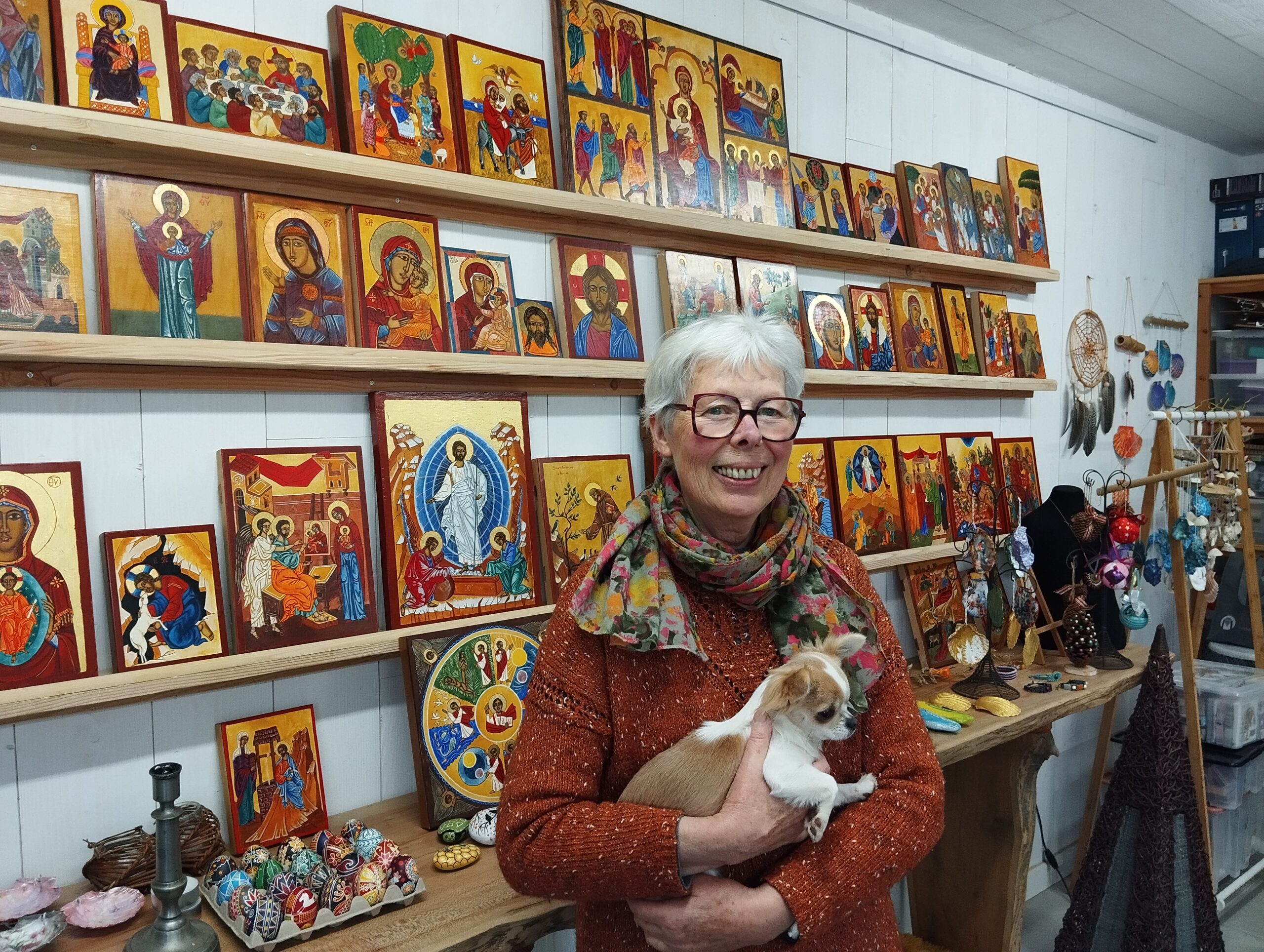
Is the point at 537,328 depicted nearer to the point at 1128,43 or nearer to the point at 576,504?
the point at 576,504

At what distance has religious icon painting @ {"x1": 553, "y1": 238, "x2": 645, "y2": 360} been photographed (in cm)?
190

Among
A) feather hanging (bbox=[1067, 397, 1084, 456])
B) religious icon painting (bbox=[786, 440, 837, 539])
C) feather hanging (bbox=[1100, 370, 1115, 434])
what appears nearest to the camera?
religious icon painting (bbox=[786, 440, 837, 539])

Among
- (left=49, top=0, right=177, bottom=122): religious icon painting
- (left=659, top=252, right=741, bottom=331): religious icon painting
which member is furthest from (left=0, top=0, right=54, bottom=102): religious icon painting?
(left=659, top=252, right=741, bottom=331): religious icon painting

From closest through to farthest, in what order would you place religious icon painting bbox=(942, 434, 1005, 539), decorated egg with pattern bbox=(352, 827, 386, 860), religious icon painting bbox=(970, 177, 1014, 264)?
1. decorated egg with pattern bbox=(352, 827, 386, 860)
2. religious icon painting bbox=(942, 434, 1005, 539)
3. religious icon painting bbox=(970, 177, 1014, 264)

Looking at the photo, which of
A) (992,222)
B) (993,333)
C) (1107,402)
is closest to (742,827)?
(993,333)

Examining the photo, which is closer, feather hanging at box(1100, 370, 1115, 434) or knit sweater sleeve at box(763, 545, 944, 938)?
knit sweater sleeve at box(763, 545, 944, 938)

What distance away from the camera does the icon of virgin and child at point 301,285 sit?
1.54 m

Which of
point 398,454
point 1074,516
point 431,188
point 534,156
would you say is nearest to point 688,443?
point 398,454

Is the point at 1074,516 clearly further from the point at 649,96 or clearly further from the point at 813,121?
the point at 649,96

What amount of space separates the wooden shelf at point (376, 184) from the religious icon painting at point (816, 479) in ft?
1.59

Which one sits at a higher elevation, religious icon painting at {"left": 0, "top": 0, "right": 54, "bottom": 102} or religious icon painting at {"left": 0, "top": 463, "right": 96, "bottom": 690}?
religious icon painting at {"left": 0, "top": 0, "right": 54, "bottom": 102}

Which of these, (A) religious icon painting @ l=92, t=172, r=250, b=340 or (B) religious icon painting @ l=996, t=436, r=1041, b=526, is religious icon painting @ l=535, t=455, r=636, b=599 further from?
(B) religious icon painting @ l=996, t=436, r=1041, b=526

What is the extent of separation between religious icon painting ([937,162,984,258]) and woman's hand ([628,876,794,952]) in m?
2.13

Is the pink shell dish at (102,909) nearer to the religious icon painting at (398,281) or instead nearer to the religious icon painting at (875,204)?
the religious icon painting at (398,281)
